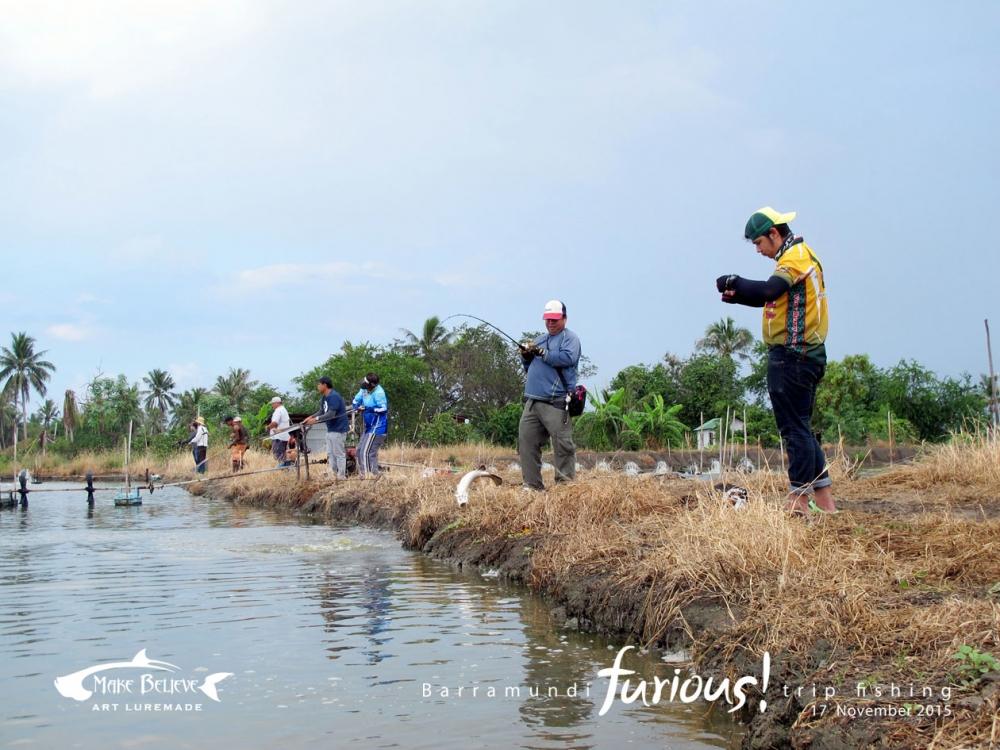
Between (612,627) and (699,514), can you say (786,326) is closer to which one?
(699,514)

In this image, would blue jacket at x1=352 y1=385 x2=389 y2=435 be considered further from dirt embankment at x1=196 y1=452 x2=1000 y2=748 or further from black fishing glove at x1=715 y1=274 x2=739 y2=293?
black fishing glove at x1=715 y1=274 x2=739 y2=293

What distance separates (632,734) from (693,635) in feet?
3.21

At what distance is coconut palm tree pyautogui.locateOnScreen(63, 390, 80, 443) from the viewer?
59.1 meters

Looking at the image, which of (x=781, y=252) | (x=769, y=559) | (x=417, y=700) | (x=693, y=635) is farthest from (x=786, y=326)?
(x=417, y=700)

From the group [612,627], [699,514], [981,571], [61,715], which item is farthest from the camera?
[699,514]

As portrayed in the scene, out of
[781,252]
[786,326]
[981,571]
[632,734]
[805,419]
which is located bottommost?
[632,734]

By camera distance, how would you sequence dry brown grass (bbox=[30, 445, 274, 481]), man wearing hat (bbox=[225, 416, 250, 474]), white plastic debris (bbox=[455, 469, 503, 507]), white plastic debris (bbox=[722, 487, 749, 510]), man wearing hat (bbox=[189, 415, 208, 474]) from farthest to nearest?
dry brown grass (bbox=[30, 445, 274, 481]) → man wearing hat (bbox=[189, 415, 208, 474]) → man wearing hat (bbox=[225, 416, 250, 474]) → white plastic debris (bbox=[455, 469, 503, 507]) → white plastic debris (bbox=[722, 487, 749, 510])

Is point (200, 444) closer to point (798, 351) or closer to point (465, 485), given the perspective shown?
point (465, 485)

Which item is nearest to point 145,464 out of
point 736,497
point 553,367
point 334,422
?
point 334,422

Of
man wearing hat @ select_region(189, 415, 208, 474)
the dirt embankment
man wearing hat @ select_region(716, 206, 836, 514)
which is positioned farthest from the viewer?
man wearing hat @ select_region(189, 415, 208, 474)

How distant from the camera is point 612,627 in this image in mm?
5395

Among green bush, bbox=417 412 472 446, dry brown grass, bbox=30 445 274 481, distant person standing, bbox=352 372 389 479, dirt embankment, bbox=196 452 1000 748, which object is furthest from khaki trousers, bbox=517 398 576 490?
green bush, bbox=417 412 472 446

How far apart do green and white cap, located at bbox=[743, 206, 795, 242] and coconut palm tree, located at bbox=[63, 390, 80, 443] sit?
58.1 meters

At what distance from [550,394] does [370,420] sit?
6.28 metres
